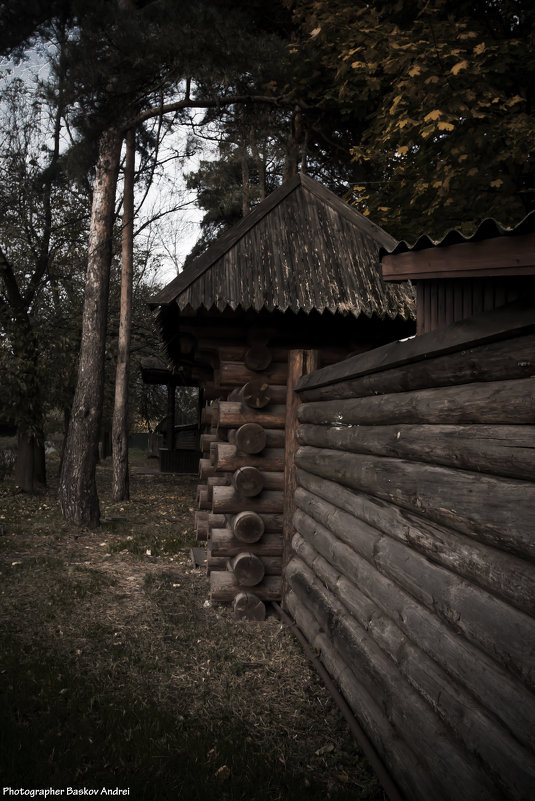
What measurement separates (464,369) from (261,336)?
11.7ft

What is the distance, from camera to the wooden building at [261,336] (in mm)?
5543

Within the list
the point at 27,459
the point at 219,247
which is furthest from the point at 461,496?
the point at 27,459

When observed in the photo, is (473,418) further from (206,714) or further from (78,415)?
(78,415)

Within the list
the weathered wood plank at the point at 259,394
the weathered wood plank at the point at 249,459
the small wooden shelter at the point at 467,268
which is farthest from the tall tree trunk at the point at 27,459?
the small wooden shelter at the point at 467,268

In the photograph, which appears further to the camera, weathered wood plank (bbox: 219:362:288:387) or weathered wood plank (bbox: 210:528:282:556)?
weathered wood plank (bbox: 219:362:288:387)

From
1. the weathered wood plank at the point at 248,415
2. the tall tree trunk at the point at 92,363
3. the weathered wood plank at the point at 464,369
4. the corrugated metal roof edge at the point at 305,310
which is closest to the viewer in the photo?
the weathered wood plank at the point at 464,369

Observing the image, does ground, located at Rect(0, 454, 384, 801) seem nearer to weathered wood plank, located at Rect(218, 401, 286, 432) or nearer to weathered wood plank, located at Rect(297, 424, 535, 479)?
weathered wood plank, located at Rect(297, 424, 535, 479)

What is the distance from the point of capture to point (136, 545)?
28.0 feet

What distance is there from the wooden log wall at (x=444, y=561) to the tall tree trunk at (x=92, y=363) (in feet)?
23.3

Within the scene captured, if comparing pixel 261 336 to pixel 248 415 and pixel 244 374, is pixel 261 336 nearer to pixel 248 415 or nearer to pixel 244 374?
pixel 244 374

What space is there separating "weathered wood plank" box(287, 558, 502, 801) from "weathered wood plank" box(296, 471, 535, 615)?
0.56 m

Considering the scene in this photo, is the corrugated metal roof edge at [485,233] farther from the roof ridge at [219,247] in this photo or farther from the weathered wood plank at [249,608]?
the weathered wood plank at [249,608]

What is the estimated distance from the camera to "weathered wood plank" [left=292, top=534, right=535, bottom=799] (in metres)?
1.83

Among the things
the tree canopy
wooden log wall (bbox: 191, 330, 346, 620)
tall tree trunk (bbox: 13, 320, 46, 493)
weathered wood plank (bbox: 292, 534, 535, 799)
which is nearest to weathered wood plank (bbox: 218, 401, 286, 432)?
wooden log wall (bbox: 191, 330, 346, 620)
